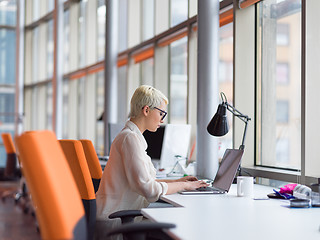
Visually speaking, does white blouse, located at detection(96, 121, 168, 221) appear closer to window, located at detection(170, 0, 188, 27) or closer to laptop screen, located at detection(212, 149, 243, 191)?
laptop screen, located at detection(212, 149, 243, 191)

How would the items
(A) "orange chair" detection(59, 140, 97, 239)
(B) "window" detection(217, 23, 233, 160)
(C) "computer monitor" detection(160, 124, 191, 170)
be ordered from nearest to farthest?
(A) "orange chair" detection(59, 140, 97, 239), (C) "computer monitor" detection(160, 124, 191, 170), (B) "window" detection(217, 23, 233, 160)

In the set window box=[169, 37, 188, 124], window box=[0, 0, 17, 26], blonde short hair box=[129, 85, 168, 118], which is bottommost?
blonde short hair box=[129, 85, 168, 118]

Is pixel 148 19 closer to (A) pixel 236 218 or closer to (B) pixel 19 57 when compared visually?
(A) pixel 236 218

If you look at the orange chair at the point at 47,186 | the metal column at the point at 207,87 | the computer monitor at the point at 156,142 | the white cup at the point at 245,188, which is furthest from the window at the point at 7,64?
the orange chair at the point at 47,186

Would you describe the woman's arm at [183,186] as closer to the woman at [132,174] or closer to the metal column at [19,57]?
the woman at [132,174]

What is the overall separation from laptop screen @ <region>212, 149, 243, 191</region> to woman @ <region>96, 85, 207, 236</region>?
1.03 ft

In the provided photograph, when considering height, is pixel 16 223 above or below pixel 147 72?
below

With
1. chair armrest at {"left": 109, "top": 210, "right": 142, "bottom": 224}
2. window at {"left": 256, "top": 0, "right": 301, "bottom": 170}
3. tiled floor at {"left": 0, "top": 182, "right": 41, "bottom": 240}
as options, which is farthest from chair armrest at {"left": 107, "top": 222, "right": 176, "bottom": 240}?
tiled floor at {"left": 0, "top": 182, "right": 41, "bottom": 240}

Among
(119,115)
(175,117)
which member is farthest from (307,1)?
(119,115)

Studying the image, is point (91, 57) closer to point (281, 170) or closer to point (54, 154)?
point (281, 170)

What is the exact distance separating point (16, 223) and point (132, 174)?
3958mm

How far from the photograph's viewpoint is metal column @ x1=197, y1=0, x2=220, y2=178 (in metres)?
3.78

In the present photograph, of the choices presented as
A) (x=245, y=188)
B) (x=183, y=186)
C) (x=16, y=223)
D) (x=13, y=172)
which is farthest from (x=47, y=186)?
(x=13, y=172)

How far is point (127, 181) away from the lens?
239 cm
